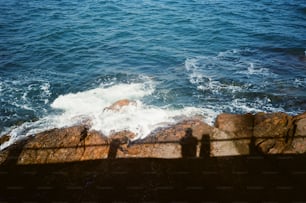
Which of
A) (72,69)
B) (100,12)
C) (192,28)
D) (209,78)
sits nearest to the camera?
(209,78)

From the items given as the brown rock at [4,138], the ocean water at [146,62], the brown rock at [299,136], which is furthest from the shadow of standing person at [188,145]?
the brown rock at [4,138]

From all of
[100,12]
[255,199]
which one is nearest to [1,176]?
[255,199]

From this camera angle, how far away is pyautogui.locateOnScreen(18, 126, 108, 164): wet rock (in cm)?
1134

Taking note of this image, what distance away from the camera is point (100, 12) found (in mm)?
30172

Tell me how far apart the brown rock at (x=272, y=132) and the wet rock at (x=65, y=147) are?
6132 millimetres

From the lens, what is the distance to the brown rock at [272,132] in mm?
10992

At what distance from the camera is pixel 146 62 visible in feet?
68.8

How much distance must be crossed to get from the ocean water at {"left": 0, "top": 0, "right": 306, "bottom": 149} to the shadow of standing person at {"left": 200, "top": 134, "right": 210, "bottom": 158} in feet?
8.49

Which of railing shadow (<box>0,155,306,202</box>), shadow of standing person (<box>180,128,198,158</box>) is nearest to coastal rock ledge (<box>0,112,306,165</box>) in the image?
shadow of standing person (<box>180,128,198,158</box>)

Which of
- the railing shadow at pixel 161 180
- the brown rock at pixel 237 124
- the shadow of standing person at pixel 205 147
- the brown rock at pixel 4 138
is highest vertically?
the brown rock at pixel 237 124

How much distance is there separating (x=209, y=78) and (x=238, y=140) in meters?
7.84

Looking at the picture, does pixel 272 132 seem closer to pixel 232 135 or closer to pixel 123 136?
pixel 232 135

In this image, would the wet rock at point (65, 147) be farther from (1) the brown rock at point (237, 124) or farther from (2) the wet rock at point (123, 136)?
(1) the brown rock at point (237, 124)

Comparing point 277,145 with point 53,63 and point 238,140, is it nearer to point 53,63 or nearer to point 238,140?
point 238,140
